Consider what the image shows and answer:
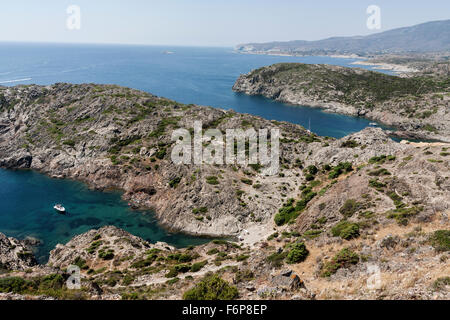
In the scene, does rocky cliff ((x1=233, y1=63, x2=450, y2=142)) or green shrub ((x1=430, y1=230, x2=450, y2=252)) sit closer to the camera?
green shrub ((x1=430, y1=230, x2=450, y2=252))

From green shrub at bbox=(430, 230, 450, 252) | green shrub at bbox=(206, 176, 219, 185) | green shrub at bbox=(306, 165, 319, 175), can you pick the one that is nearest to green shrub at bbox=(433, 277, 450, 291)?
green shrub at bbox=(430, 230, 450, 252)

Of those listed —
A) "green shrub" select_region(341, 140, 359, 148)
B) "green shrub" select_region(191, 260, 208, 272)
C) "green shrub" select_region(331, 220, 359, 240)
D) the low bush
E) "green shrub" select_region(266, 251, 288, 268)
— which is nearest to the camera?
the low bush

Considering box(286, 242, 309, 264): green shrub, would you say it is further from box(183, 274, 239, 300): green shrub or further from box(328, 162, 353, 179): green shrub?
box(328, 162, 353, 179): green shrub

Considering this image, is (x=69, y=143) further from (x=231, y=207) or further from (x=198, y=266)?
(x=198, y=266)

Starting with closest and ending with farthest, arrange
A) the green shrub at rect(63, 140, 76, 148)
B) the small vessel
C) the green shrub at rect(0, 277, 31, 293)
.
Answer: the green shrub at rect(0, 277, 31, 293)
the small vessel
the green shrub at rect(63, 140, 76, 148)

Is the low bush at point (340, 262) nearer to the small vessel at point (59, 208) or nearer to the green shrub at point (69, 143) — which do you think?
the small vessel at point (59, 208)
